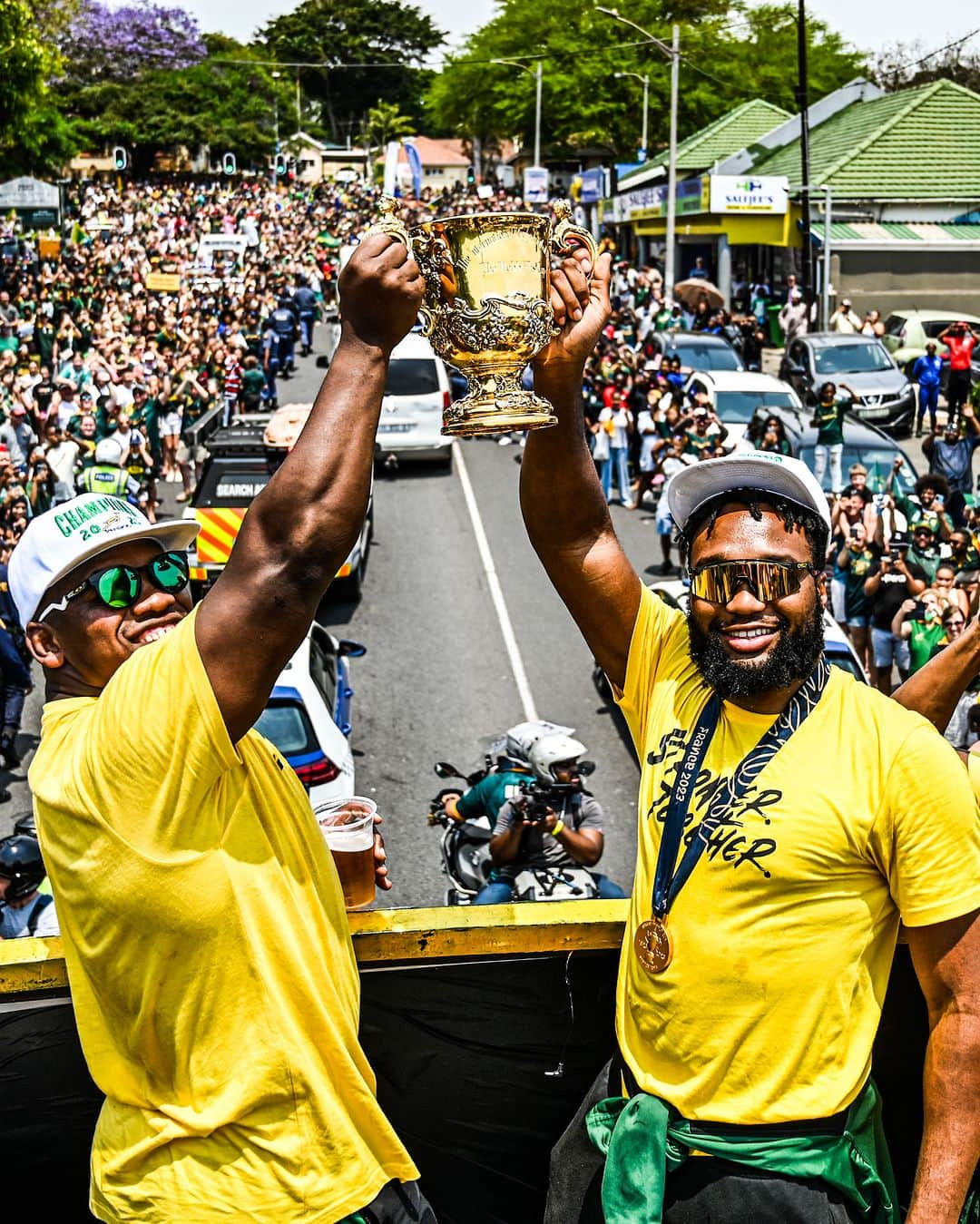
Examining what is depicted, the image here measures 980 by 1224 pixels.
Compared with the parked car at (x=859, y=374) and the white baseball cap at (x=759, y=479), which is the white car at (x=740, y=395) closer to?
the parked car at (x=859, y=374)

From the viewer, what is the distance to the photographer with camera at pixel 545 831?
7020 mm

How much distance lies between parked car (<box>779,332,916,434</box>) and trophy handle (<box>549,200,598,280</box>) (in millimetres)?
19840

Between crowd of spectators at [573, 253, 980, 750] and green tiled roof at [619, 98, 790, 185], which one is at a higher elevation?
green tiled roof at [619, 98, 790, 185]

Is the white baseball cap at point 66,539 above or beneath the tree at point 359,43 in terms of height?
beneath

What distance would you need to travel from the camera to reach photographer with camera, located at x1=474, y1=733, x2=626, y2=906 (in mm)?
7020

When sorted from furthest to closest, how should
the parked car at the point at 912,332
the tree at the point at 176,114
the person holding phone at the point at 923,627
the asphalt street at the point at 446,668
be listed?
the tree at the point at 176,114
the parked car at the point at 912,332
the asphalt street at the point at 446,668
the person holding phone at the point at 923,627

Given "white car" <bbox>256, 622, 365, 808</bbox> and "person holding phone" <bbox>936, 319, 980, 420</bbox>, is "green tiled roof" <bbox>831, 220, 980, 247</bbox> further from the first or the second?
"white car" <bbox>256, 622, 365, 808</bbox>

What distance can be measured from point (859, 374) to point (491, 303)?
21459 mm

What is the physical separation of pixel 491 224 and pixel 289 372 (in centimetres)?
2998

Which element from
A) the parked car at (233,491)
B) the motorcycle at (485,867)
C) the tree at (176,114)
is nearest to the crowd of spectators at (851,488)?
the motorcycle at (485,867)

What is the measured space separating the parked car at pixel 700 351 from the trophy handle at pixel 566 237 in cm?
2181

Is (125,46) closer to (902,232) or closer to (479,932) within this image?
(902,232)

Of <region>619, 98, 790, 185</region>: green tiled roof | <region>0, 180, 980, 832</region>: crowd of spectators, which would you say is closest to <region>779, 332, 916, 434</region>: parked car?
<region>0, 180, 980, 832</region>: crowd of spectators

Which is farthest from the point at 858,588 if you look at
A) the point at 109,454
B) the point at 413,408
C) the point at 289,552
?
the point at 413,408
